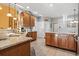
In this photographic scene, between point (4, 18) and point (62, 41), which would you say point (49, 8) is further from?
point (4, 18)

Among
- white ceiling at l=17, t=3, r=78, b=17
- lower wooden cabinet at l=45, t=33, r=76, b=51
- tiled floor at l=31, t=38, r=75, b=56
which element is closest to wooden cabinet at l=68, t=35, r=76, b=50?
lower wooden cabinet at l=45, t=33, r=76, b=51

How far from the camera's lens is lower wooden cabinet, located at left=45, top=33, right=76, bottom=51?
563 centimetres

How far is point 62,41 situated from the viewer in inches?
242

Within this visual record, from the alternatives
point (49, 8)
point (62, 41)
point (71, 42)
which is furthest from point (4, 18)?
point (71, 42)

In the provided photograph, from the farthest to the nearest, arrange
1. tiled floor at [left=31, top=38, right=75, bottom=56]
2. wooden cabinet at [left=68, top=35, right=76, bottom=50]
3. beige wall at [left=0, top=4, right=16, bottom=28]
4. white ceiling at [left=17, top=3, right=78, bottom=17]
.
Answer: beige wall at [left=0, top=4, right=16, bottom=28] → white ceiling at [left=17, top=3, right=78, bottom=17] → wooden cabinet at [left=68, top=35, right=76, bottom=50] → tiled floor at [left=31, top=38, right=75, bottom=56]

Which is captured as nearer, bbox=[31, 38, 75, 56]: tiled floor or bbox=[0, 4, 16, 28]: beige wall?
bbox=[31, 38, 75, 56]: tiled floor

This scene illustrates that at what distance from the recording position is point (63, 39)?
610cm

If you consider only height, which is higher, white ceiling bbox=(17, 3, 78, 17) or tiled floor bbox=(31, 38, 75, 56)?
white ceiling bbox=(17, 3, 78, 17)

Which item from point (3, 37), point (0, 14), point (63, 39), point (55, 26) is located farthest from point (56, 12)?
point (3, 37)

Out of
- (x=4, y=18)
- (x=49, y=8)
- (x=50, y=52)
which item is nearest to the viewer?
(x=50, y=52)

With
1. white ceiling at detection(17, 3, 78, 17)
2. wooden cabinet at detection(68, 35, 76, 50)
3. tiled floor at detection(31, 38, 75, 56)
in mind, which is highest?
white ceiling at detection(17, 3, 78, 17)

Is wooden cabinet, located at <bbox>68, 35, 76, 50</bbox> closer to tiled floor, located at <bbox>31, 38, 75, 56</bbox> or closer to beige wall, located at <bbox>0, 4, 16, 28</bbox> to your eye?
tiled floor, located at <bbox>31, 38, 75, 56</bbox>

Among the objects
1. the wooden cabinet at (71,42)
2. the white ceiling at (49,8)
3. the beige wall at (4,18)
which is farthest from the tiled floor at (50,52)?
the beige wall at (4,18)

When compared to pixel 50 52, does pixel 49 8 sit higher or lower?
higher
